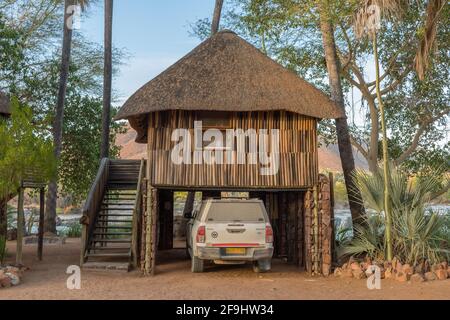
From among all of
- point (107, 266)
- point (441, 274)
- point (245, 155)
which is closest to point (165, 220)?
point (107, 266)

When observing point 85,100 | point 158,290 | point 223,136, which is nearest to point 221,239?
→ point 158,290

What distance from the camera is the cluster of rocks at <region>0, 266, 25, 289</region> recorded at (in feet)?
35.7

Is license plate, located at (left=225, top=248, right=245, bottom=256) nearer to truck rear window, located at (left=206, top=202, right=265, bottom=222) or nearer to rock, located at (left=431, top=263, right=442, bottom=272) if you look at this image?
truck rear window, located at (left=206, top=202, right=265, bottom=222)

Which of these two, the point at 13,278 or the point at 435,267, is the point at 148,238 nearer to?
the point at 13,278

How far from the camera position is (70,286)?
1097 centimetres

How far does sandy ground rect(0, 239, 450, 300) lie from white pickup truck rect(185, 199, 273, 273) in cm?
60

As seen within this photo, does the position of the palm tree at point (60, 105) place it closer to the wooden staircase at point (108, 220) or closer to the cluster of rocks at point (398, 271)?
the wooden staircase at point (108, 220)

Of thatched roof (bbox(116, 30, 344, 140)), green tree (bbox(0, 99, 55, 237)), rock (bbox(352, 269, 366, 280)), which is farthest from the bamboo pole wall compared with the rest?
green tree (bbox(0, 99, 55, 237))

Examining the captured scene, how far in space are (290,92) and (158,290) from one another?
19.6 feet

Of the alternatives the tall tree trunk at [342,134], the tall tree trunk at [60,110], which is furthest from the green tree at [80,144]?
the tall tree trunk at [342,134]

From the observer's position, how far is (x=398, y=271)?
12.2 m

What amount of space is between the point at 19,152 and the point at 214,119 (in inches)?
190

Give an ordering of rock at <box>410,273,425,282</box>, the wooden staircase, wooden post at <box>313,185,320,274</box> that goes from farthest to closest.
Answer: the wooden staircase, wooden post at <box>313,185,320,274</box>, rock at <box>410,273,425,282</box>

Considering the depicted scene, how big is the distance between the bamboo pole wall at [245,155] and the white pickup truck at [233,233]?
1006 mm
